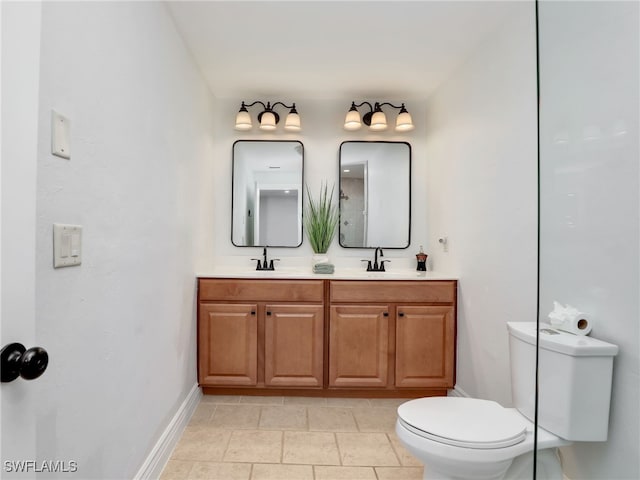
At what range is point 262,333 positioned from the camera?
255 centimetres

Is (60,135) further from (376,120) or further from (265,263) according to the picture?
(376,120)

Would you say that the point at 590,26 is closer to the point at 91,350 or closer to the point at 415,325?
the point at 91,350

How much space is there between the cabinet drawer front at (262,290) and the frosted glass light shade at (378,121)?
4.35 feet

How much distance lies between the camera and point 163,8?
183 cm

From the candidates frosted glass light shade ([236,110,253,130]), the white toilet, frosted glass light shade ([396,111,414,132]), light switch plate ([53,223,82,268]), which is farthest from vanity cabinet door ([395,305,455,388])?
light switch plate ([53,223,82,268])

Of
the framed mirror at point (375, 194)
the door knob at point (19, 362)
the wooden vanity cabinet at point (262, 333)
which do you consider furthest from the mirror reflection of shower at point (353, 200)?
the door knob at point (19, 362)

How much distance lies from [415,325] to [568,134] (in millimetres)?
1834

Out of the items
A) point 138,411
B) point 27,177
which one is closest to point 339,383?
point 138,411

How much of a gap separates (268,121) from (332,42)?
92cm

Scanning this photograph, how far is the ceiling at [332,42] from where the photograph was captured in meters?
1.91

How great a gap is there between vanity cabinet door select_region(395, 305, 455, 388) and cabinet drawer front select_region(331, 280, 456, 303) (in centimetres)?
7

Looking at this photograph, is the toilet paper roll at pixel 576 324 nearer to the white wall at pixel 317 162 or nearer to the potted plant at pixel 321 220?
the potted plant at pixel 321 220

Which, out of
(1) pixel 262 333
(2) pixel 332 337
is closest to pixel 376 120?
(2) pixel 332 337

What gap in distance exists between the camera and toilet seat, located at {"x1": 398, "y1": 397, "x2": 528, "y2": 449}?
131 cm
